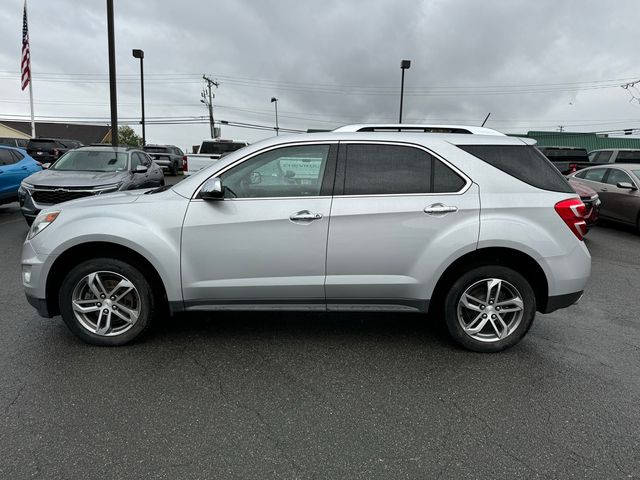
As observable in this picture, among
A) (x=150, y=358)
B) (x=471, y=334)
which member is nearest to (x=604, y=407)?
(x=471, y=334)

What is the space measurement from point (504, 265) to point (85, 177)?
7.77 meters

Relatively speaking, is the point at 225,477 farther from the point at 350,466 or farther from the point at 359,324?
the point at 359,324

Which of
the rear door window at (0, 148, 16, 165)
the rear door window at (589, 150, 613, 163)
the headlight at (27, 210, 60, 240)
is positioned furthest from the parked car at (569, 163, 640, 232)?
the rear door window at (0, 148, 16, 165)

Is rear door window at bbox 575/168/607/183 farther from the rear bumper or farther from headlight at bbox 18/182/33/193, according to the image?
headlight at bbox 18/182/33/193

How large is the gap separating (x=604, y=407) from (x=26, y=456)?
11.7 ft

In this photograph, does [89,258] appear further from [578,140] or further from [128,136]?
[128,136]

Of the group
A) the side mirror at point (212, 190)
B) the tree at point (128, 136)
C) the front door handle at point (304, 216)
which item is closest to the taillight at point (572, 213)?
the front door handle at point (304, 216)

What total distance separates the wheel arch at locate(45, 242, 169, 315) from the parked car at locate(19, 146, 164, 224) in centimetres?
436

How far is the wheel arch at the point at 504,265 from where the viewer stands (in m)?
3.73

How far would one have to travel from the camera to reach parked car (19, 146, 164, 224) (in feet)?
26.4

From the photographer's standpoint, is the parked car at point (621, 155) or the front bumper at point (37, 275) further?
the parked car at point (621, 155)

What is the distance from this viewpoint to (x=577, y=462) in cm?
251

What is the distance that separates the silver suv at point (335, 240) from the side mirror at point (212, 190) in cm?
1

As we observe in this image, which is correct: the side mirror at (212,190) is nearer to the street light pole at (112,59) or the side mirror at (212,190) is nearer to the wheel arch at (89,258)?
the wheel arch at (89,258)
